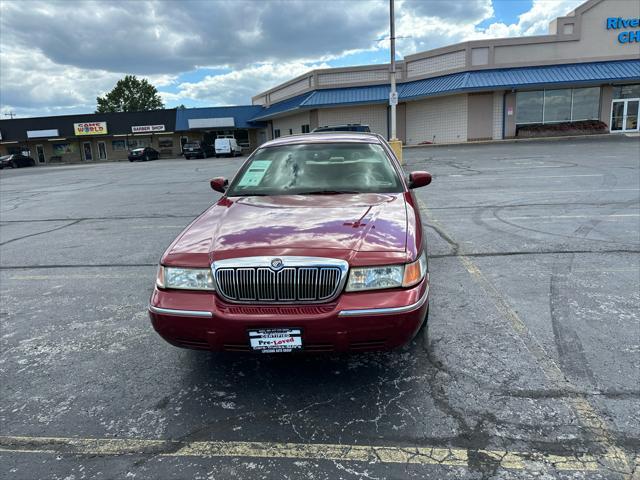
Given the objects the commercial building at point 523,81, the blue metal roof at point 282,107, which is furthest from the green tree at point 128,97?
the commercial building at point 523,81

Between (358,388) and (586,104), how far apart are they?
104ft

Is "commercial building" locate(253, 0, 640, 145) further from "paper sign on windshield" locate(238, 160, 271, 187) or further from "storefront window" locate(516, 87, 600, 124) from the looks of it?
"paper sign on windshield" locate(238, 160, 271, 187)

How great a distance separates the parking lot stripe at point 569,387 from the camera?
2.25m

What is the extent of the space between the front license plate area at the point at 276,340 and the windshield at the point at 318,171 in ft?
5.44

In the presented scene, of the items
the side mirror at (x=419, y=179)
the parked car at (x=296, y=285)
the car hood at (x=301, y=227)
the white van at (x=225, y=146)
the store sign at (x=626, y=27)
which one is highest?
the store sign at (x=626, y=27)

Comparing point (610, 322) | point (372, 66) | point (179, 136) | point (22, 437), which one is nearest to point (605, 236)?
point (610, 322)

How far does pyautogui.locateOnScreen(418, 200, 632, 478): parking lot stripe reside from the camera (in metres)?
2.25

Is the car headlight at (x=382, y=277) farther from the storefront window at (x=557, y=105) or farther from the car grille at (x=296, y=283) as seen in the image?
the storefront window at (x=557, y=105)

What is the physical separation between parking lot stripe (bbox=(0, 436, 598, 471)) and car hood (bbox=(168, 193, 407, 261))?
1.07 metres

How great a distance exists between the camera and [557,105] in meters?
28.4

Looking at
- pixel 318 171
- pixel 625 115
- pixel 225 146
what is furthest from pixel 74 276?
pixel 225 146

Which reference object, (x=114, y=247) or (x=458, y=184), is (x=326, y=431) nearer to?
(x=114, y=247)

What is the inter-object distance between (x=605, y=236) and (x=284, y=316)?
565 centimetres

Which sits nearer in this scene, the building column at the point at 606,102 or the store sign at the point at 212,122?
the building column at the point at 606,102
